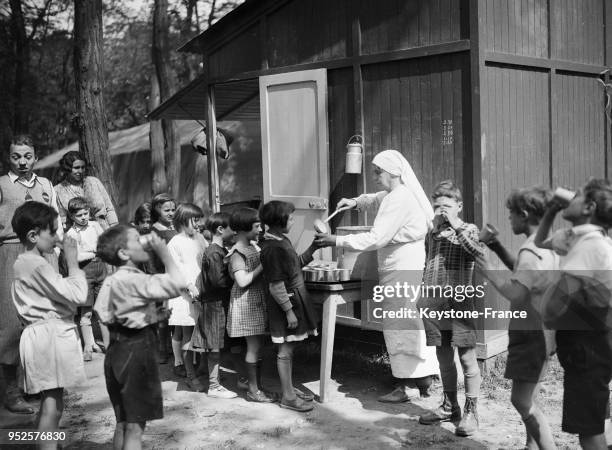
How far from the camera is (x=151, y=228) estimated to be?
675cm

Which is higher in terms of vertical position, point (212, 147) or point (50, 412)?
point (212, 147)

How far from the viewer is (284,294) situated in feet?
16.6

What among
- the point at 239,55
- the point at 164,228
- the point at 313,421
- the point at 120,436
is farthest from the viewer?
the point at 239,55

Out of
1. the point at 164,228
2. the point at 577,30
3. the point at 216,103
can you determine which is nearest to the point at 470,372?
the point at 164,228

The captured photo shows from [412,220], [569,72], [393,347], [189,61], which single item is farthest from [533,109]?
[189,61]

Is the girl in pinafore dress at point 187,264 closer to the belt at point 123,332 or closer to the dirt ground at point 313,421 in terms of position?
the dirt ground at point 313,421

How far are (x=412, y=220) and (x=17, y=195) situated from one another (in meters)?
3.05

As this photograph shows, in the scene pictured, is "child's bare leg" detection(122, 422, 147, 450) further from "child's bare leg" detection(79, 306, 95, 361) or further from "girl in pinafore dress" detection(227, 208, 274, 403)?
"child's bare leg" detection(79, 306, 95, 361)

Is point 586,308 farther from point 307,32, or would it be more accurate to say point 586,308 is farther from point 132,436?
point 307,32

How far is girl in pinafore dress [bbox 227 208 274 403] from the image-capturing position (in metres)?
5.33

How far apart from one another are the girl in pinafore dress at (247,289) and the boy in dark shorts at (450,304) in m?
1.29

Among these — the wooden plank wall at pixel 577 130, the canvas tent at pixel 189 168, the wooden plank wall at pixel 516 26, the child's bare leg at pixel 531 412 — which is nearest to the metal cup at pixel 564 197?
the child's bare leg at pixel 531 412

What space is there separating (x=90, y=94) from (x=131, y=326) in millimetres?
6227

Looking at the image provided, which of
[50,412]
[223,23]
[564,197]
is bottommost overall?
[50,412]
